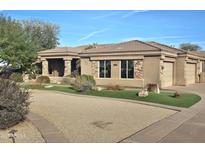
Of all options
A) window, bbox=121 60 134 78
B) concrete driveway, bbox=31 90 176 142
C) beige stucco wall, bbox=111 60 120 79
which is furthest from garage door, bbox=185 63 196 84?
concrete driveway, bbox=31 90 176 142

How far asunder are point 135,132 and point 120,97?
9814mm

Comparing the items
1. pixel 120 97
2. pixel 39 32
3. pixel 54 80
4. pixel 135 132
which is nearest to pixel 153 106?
pixel 120 97

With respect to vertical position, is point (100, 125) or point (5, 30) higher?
point (5, 30)

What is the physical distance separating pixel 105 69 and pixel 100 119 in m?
18.4

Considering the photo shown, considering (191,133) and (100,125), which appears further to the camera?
(100,125)

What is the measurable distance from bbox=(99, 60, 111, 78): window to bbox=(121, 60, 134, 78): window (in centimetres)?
143

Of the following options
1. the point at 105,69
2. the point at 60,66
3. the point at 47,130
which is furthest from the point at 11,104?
the point at 60,66

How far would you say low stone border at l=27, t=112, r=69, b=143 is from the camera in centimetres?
843

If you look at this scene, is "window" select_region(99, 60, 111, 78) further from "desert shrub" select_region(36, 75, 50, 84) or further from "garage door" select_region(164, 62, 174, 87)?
"desert shrub" select_region(36, 75, 50, 84)

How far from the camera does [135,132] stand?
9.74 meters

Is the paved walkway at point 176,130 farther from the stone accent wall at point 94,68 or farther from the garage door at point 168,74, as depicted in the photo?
the stone accent wall at point 94,68
